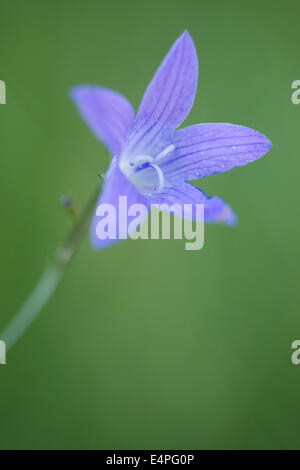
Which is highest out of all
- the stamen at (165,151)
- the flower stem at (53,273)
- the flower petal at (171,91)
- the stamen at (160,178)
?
the flower petal at (171,91)

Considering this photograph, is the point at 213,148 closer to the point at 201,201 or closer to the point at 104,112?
the point at 201,201

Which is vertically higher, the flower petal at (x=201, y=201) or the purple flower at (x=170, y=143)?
the purple flower at (x=170, y=143)

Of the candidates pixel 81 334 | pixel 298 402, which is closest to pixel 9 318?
pixel 81 334

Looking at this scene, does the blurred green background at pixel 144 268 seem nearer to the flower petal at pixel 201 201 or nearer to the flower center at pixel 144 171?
the flower center at pixel 144 171

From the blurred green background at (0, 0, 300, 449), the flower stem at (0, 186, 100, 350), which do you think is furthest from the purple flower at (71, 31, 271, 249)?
the blurred green background at (0, 0, 300, 449)

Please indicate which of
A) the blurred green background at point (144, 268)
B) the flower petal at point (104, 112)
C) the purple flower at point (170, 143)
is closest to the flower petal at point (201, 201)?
the purple flower at point (170, 143)

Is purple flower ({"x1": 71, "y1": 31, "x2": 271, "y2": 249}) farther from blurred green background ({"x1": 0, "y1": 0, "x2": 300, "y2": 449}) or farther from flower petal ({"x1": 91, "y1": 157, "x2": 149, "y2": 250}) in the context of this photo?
blurred green background ({"x1": 0, "y1": 0, "x2": 300, "y2": 449})

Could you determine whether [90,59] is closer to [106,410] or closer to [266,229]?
[266,229]

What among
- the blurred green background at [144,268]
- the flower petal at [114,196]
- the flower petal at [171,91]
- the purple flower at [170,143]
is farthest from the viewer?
the blurred green background at [144,268]

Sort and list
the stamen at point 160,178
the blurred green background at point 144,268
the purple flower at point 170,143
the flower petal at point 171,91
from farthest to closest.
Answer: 1. the blurred green background at point 144,268
2. the stamen at point 160,178
3. the flower petal at point 171,91
4. the purple flower at point 170,143
